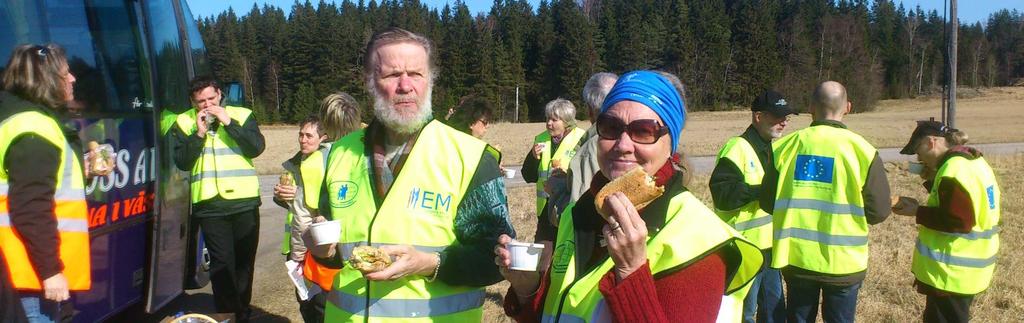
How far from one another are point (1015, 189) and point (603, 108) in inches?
590

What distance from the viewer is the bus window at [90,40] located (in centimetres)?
367

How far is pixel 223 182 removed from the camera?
545cm

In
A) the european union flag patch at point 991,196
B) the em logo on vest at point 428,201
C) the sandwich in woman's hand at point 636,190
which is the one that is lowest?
the european union flag patch at point 991,196

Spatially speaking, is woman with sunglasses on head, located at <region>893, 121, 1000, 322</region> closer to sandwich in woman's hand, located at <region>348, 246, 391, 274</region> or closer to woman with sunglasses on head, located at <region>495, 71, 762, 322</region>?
woman with sunglasses on head, located at <region>495, 71, 762, 322</region>

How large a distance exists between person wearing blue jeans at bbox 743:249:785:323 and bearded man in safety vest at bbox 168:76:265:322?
152 inches

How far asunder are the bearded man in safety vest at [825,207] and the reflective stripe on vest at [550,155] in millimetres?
1658

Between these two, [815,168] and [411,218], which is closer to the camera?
[411,218]

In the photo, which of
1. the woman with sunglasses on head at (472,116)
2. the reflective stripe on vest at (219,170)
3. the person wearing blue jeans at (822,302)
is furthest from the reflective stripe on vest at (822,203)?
the reflective stripe on vest at (219,170)

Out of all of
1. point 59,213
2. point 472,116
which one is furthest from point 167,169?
point 472,116

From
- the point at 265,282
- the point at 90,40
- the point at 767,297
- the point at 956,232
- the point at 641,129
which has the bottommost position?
the point at 265,282

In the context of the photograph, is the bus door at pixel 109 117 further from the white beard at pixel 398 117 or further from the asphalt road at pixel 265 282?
the white beard at pixel 398 117

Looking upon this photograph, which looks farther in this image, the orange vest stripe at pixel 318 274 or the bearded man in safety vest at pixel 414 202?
the orange vest stripe at pixel 318 274

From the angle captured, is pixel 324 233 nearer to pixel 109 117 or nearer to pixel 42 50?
pixel 42 50

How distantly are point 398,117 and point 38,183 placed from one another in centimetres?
188
